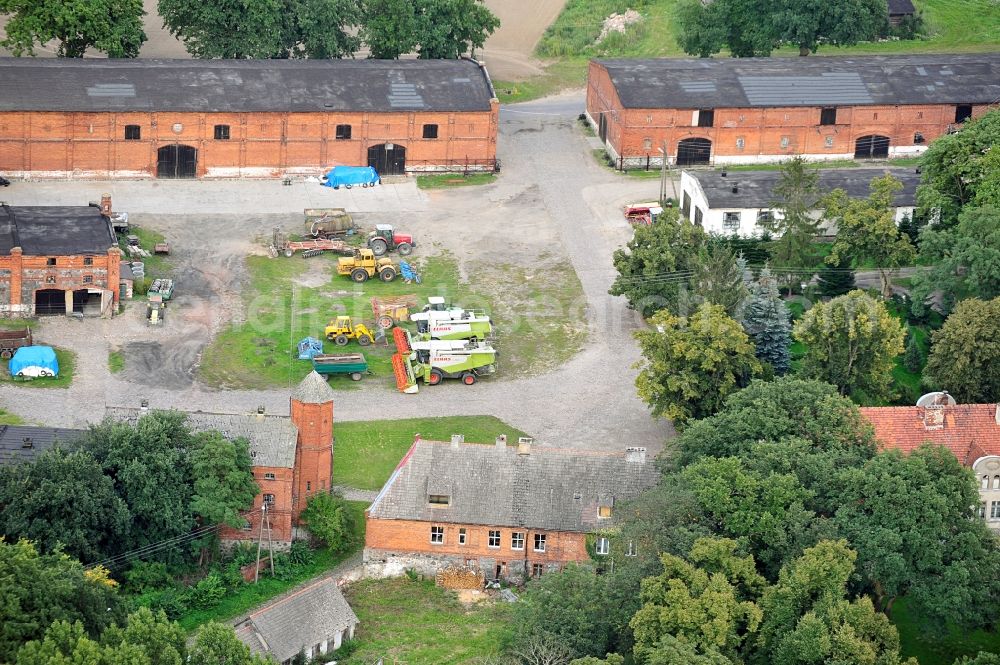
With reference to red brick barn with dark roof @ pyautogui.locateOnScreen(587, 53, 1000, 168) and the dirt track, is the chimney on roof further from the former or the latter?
the dirt track

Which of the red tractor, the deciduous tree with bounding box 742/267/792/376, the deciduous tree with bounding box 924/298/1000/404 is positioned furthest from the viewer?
the red tractor

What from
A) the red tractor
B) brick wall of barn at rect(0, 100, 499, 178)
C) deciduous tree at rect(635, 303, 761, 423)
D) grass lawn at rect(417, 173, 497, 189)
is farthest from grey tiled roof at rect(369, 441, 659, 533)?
brick wall of barn at rect(0, 100, 499, 178)

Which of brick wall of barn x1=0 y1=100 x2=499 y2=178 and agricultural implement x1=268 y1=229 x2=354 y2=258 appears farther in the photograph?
brick wall of barn x1=0 y1=100 x2=499 y2=178

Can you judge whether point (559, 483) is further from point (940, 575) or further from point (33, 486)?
point (33, 486)

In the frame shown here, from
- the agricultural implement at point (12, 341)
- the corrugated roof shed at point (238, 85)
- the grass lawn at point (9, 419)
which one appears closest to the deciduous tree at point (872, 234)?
the corrugated roof shed at point (238, 85)

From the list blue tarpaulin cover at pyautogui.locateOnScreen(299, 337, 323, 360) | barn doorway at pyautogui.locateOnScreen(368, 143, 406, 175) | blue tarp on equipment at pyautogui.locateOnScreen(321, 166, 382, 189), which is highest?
barn doorway at pyautogui.locateOnScreen(368, 143, 406, 175)

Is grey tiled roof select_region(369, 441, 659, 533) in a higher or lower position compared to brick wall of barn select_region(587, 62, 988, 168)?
lower

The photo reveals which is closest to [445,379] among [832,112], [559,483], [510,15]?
[559,483]
